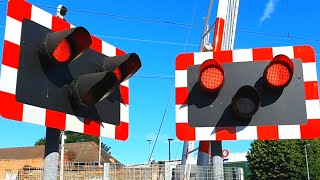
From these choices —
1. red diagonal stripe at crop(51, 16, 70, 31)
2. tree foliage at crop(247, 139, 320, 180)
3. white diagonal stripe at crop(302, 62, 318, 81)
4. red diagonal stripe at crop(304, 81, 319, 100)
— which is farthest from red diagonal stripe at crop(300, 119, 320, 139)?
tree foliage at crop(247, 139, 320, 180)

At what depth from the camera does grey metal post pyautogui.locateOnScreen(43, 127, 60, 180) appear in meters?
3.66

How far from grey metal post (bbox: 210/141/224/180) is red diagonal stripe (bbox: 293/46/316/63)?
1.16m

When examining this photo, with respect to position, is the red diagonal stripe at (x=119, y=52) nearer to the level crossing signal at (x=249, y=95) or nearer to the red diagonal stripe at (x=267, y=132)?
the level crossing signal at (x=249, y=95)

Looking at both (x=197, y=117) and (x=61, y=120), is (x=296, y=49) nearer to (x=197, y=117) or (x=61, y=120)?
(x=197, y=117)

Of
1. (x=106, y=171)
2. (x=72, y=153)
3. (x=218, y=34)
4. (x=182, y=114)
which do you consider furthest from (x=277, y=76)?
(x=72, y=153)

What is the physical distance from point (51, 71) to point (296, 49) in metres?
2.35

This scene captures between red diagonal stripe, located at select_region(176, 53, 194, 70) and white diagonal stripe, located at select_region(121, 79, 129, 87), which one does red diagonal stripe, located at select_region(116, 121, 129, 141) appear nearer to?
white diagonal stripe, located at select_region(121, 79, 129, 87)

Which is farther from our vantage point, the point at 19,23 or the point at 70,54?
the point at 70,54

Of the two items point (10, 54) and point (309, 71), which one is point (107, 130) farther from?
point (309, 71)

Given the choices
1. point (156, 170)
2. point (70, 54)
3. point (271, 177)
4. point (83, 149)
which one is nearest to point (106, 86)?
point (70, 54)

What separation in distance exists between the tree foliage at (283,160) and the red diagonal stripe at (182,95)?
158ft

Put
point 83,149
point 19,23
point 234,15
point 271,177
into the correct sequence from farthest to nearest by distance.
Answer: point 83,149
point 271,177
point 234,15
point 19,23

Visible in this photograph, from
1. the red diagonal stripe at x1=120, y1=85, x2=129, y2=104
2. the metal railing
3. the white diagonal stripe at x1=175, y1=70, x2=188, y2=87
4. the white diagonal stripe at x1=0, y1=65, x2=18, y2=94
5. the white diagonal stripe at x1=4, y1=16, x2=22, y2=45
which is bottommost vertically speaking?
the metal railing

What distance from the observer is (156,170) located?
5.23m
